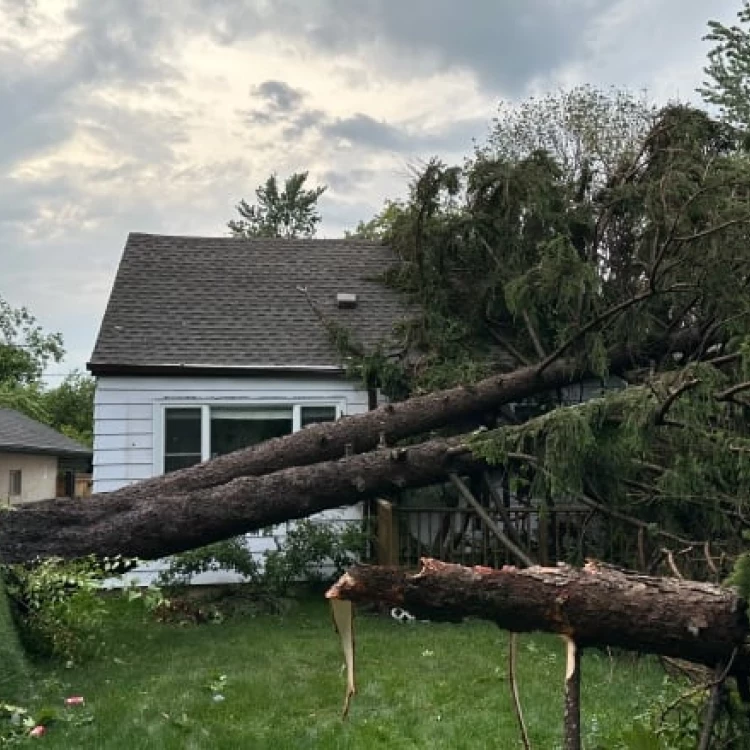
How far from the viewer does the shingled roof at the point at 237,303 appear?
10.1m

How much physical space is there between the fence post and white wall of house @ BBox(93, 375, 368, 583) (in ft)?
4.06

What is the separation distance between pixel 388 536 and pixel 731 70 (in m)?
8.68

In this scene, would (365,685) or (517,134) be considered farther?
(517,134)

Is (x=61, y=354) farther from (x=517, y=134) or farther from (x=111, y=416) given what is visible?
(x=111, y=416)

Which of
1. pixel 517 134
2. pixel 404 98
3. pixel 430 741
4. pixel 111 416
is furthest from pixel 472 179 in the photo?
pixel 517 134

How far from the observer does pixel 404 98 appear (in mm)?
13070

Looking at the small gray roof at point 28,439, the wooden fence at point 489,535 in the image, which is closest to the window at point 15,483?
the small gray roof at point 28,439

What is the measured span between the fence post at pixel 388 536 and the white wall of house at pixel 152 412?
124 centimetres

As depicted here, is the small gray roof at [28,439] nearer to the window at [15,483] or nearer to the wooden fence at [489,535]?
the window at [15,483]

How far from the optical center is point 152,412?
9820mm

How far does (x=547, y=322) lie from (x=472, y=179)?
190 cm

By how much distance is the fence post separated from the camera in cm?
857

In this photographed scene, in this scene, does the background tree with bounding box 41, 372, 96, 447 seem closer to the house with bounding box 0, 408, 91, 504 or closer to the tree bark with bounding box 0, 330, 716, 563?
the house with bounding box 0, 408, 91, 504

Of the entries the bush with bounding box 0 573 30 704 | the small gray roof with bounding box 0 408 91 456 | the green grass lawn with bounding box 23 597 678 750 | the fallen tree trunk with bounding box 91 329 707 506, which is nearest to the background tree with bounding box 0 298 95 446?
the small gray roof with bounding box 0 408 91 456
